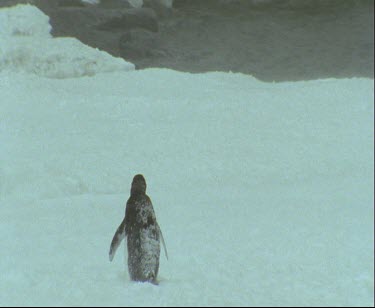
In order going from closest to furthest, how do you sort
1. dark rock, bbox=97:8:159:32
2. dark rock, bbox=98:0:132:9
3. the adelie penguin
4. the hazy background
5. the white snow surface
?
the adelie penguin, the hazy background, the white snow surface, dark rock, bbox=97:8:159:32, dark rock, bbox=98:0:132:9

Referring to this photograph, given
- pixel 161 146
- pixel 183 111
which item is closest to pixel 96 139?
pixel 161 146

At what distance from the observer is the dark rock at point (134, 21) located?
9.62 meters

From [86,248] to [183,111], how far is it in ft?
9.79

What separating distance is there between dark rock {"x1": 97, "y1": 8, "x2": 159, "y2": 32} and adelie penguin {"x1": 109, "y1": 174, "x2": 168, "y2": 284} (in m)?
7.68

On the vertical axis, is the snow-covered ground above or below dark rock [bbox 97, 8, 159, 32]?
below

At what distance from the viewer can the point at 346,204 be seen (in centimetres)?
211

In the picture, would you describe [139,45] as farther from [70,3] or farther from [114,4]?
[70,3]

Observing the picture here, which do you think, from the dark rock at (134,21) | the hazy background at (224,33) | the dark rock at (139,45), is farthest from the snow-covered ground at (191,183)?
the dark rock at (134,21)

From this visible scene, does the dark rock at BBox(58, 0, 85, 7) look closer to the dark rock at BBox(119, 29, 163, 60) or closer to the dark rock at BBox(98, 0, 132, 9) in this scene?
the dark rock at BBox(98, 0, 132, 9)

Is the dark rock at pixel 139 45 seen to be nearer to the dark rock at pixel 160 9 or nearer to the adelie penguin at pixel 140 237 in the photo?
the dark rock at pixel 160 9

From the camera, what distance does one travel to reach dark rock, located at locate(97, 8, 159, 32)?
9.62m

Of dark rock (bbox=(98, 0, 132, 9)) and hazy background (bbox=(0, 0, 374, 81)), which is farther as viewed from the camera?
dark rock (bbox=(98, 0, 132, 9))

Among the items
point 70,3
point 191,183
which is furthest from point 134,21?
point 191,183

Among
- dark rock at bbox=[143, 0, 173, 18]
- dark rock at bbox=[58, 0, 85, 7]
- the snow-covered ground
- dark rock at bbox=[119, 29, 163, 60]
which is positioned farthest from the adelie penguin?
dark rock at bbox=[58, 0, 85, 7]
